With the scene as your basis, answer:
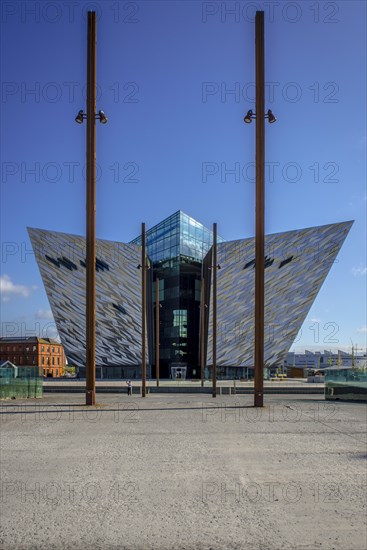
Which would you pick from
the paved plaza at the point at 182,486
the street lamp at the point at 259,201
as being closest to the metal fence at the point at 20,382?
the paved plaza at the point at 182,486

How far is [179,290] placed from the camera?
203 ft

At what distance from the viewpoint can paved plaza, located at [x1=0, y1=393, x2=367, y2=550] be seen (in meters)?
4.51

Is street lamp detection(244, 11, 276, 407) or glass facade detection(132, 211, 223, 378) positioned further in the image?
glass facade detection(132, 211, 223, 378)

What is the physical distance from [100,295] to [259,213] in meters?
44.2

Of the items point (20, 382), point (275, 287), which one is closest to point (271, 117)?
point (20, 382)

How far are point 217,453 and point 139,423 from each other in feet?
10.1

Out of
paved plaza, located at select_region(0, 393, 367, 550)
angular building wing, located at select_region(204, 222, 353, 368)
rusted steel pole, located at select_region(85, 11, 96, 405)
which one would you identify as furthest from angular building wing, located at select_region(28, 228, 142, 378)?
paved plaza, located at select_region(0, 393, 367, 550)

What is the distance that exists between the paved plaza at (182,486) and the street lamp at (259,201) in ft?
12.7

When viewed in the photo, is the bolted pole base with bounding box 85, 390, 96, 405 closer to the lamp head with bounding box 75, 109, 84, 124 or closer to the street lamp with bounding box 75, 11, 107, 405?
the street lamp with bounding box 75, 11, 107, 405

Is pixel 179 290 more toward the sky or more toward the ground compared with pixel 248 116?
more toward the ground

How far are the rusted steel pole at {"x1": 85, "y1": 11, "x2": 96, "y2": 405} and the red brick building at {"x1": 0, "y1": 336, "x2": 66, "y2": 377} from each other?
9044 cm

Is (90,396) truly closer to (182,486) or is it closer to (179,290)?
(182,486)

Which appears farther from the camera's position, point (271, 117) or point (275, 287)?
point (275, 287)

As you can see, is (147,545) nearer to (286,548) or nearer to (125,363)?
(286,548)
